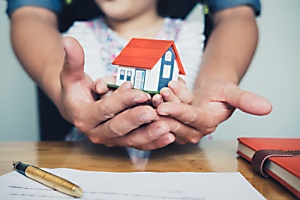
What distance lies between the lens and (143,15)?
3.62 ft

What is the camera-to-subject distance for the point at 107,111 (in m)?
0.52

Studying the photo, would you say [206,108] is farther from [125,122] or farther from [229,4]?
[229,4]

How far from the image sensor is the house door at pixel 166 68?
1.82 feet

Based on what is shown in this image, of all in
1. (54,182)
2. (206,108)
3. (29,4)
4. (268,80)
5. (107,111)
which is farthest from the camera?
(268,80)

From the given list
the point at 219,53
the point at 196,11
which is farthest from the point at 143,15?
the point at 219,53

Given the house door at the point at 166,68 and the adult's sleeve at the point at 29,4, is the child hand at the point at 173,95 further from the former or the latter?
the adult's sleeve at the point at 29,4

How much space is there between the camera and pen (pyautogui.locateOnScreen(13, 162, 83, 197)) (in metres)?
0.40

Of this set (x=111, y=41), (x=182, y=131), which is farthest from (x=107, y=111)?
(x=111, y=41)

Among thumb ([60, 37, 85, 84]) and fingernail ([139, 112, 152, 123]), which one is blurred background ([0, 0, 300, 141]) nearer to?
thumb ([60, 37, 85, 84])

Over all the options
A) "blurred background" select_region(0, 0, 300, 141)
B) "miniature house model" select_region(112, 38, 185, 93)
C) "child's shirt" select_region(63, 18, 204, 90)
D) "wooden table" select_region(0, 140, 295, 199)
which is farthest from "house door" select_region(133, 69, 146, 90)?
"blurred background" select_region(0, 0, 300, 141)

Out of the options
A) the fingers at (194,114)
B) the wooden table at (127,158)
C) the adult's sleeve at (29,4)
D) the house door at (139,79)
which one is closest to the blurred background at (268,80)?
the adult's sleeve at (29,4)

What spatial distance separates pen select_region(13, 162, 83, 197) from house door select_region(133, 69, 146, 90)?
18 cm

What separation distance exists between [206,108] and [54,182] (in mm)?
312

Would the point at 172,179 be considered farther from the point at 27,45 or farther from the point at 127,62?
the point at 27,45
